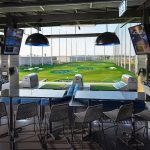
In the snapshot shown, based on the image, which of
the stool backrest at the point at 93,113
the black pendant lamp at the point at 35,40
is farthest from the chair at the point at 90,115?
the black pendant lamp at the point at 35,40

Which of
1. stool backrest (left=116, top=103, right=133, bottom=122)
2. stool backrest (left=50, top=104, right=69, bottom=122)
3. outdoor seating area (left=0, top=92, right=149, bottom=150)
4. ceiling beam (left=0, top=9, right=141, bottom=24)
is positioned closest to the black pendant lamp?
ceiling beam (left=0, top=9, right=141, bottom=24)

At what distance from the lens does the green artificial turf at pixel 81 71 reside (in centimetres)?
1409

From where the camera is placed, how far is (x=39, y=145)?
4.20m

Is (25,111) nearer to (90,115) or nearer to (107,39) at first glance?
(90,115)

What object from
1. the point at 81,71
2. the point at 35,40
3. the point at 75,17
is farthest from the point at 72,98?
the point at 81,71

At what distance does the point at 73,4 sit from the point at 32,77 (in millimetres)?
5628

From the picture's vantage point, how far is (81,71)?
50.2 feet

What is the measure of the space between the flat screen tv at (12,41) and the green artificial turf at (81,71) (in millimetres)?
7431

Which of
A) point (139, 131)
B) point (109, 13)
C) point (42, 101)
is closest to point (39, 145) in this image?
point (42, 101)

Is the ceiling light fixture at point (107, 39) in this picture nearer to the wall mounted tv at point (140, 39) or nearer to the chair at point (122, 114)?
the wall mounted tv at point (140, 39)

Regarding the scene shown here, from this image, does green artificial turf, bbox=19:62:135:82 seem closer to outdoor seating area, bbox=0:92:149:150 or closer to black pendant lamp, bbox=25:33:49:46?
black pendant lamp, bbox=25:33:49:46

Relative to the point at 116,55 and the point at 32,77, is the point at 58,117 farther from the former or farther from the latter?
the point at 116,55

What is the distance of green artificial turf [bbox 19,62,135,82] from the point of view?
1409cm

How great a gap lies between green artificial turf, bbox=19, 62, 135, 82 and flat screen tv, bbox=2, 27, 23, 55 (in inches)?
293
